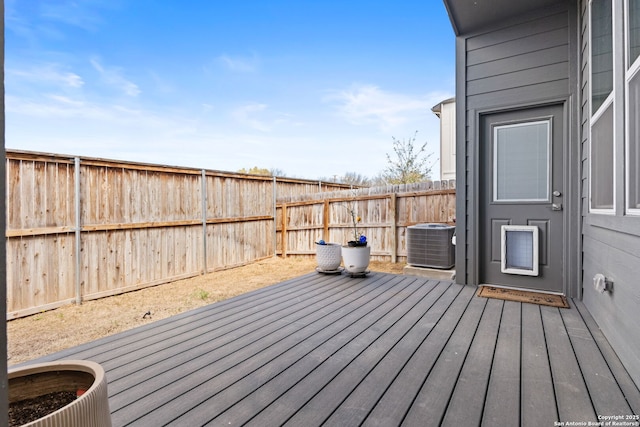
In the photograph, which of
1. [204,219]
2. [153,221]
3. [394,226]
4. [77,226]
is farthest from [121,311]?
[394,226]

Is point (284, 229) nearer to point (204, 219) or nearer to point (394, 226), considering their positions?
point (204, 219)

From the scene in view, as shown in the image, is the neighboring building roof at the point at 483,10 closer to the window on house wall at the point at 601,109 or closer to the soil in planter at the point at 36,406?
the window on house wall at the point at 601,109

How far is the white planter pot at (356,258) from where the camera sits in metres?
3.96

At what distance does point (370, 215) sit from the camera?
20.0ft

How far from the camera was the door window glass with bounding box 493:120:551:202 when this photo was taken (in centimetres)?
314

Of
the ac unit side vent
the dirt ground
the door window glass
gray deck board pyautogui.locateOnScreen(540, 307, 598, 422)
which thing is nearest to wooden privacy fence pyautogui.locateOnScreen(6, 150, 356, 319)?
the dirt ground

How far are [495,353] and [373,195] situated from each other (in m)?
4.36

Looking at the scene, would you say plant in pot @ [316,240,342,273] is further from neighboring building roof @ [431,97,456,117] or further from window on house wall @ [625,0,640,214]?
neighboring building roof @ [431,97,456,117]

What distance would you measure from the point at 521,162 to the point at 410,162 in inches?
271

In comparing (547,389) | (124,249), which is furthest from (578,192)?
(124,249)

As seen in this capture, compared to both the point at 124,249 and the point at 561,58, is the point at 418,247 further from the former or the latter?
the point at 124,249

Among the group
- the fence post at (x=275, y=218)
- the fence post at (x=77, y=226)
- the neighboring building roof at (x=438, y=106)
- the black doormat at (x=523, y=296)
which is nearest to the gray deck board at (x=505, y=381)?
the black doormat at (x=523, y=296)

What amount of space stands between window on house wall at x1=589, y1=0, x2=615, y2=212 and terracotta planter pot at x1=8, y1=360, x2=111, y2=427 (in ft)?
9.06

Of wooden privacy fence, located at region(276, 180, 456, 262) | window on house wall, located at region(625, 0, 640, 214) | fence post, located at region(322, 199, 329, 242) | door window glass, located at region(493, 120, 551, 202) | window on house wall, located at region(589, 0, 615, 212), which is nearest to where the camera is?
window on house wall, located at region(625, 0, 640, 214)
